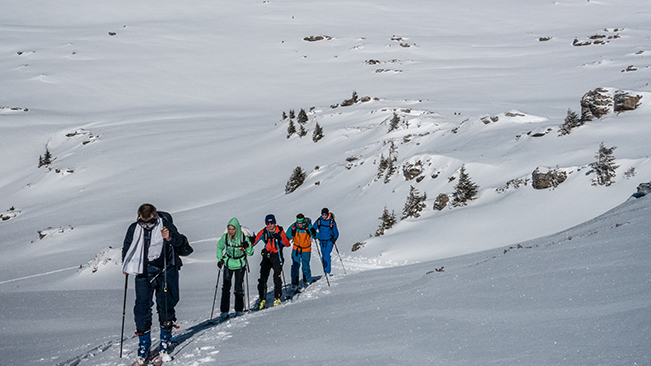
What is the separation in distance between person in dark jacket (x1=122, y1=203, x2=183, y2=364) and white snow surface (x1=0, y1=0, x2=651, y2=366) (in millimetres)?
456

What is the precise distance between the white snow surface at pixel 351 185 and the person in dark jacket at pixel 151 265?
0.46 meters

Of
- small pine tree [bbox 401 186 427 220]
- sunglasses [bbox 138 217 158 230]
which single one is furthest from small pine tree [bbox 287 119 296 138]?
sunglasses [bbox 138 217 158 230]

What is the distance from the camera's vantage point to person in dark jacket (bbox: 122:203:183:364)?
4457 millimetres

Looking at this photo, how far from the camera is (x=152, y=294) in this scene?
15.7 feet

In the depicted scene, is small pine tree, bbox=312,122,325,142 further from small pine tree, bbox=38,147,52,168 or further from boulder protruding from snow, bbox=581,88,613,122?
small pine tree, bbox=38,147,52,168

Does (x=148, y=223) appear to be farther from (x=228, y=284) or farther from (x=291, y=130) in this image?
(x=291, y=130)

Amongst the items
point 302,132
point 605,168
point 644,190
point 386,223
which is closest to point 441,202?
point 386,223

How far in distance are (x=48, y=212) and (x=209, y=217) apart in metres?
10.2

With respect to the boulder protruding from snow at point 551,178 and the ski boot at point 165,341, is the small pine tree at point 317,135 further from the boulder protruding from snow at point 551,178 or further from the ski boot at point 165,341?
the ski boot at point 165,341

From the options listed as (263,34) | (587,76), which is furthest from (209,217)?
(263,34)

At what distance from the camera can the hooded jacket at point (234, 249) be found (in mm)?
6457

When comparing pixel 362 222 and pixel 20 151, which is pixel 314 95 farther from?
pixel 362 222

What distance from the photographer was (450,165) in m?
14.3

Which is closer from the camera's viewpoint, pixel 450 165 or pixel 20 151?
pixel 450 165
